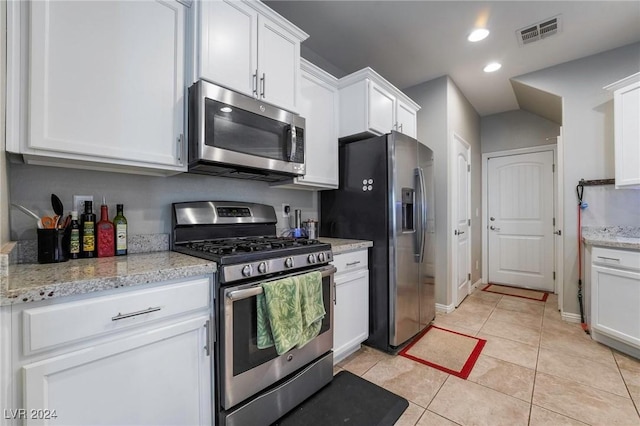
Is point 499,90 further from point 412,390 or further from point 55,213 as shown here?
point 55,213

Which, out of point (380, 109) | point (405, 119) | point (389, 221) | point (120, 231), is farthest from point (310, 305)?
point (405, 119)

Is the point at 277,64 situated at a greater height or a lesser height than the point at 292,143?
greater

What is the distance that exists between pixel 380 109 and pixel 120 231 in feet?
7.26

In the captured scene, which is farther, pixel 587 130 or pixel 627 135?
pixel 587 130

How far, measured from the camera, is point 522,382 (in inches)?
73.0

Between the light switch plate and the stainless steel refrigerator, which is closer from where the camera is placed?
the light switch plate

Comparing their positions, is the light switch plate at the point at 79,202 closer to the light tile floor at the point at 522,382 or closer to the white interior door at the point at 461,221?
the light tile floor at the point at 522,382

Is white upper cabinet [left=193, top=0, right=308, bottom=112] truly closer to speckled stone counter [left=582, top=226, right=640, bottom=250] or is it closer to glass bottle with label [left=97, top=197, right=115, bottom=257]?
glass bottle with label [left=97, top=197, right=115, bottom=257]

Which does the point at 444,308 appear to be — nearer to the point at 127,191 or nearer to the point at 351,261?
the point at 351,261

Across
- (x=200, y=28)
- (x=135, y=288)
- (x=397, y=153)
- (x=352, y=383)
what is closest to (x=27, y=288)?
(x=135, y=288)

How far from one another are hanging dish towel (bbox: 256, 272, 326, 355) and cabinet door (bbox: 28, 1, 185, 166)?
89 centimetres

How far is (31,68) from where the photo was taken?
3.54ft

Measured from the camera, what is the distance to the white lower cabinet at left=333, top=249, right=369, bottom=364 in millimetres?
1993

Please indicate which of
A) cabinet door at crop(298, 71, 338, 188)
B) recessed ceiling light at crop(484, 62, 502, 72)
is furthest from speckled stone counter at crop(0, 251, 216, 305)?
recessed ceiling light at crop(484, 62, 502, 72)
